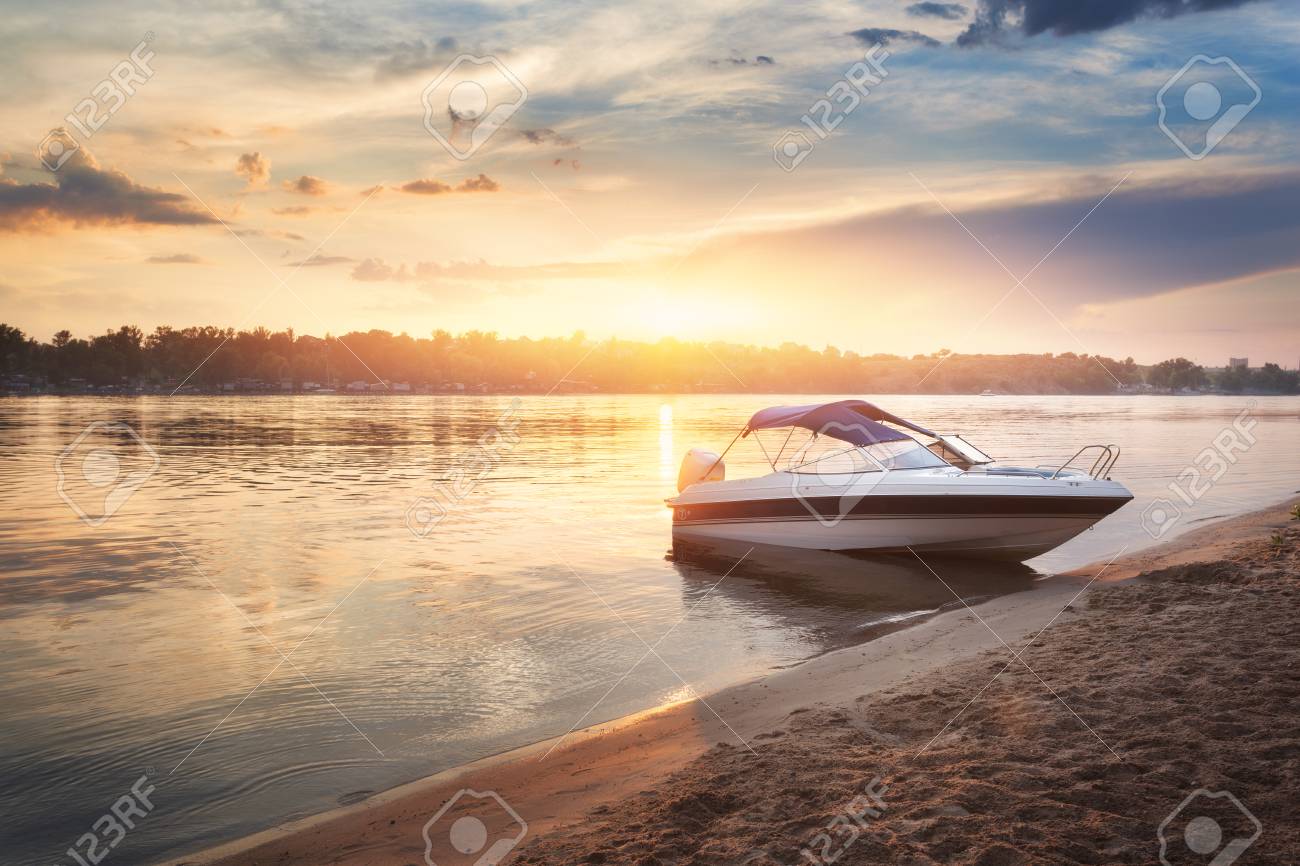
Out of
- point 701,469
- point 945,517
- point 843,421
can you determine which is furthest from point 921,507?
point 701,469

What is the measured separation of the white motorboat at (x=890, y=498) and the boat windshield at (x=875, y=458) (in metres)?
0.02

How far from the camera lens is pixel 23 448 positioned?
40.1 m

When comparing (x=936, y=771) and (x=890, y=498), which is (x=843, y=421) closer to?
(x=890, y=498)

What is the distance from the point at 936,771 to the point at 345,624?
881 cm

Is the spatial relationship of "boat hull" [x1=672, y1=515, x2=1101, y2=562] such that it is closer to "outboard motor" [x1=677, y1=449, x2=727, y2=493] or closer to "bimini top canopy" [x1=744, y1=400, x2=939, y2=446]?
"bimini top canopy" [x1=744, y1=400, x2=939, y2=446]

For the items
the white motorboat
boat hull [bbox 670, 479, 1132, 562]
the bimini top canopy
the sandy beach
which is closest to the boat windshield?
the white motorboat

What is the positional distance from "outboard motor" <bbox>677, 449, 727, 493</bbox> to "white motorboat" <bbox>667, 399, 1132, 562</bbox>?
0.53 meters

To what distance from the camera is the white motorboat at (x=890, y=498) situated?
14.4 meters

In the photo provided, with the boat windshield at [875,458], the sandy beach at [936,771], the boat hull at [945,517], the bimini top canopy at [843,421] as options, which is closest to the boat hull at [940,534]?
the boat hull at [945,517]

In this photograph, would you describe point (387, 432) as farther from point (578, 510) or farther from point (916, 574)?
point (916, 574)

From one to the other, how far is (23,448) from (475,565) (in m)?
36.7

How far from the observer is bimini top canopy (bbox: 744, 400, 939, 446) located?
16422 millimetres

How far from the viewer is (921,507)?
1515 cm

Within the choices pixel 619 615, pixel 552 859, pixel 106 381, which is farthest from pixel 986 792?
pixel 106 381
